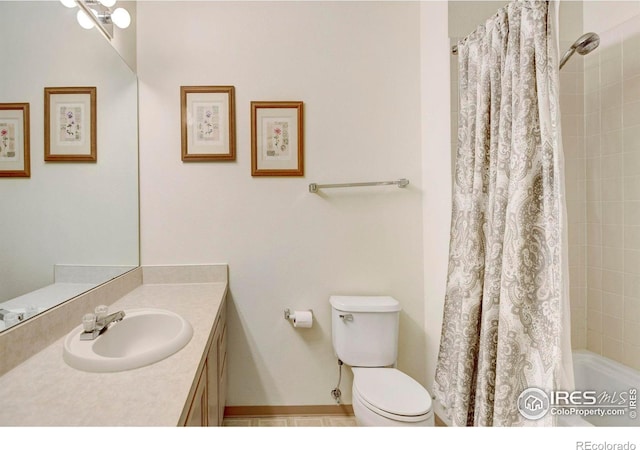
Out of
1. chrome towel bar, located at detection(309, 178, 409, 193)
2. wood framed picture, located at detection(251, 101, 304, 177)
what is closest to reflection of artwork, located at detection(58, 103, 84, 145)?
wood framed picture, located at detection(251, 101, 304, 177)

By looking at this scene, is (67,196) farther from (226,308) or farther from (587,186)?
(587,186)

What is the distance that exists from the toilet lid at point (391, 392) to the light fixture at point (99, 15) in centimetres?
195

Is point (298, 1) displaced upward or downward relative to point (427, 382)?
upward

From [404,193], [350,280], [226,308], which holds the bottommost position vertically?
[226,308]

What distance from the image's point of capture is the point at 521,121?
3.26 ft

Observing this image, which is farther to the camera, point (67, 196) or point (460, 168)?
point (460, 168)

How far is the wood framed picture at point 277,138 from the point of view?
174 cm

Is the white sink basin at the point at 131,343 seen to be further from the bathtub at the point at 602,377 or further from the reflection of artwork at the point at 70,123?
the bathtub at the point at 602,377

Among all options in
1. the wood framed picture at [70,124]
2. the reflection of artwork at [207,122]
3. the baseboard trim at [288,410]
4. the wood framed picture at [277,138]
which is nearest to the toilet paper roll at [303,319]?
the baseboard trim at [288,410]

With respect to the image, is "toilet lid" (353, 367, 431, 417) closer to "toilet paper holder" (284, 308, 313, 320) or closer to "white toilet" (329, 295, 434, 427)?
"white toilet" (329, 295, 434, 427)

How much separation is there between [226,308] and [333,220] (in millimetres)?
817

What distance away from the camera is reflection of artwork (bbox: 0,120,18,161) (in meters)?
0.83

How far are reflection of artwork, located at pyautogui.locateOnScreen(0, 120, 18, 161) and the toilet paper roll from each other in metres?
1.33

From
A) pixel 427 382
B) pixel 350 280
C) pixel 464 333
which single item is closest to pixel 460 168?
pixel 464 333
